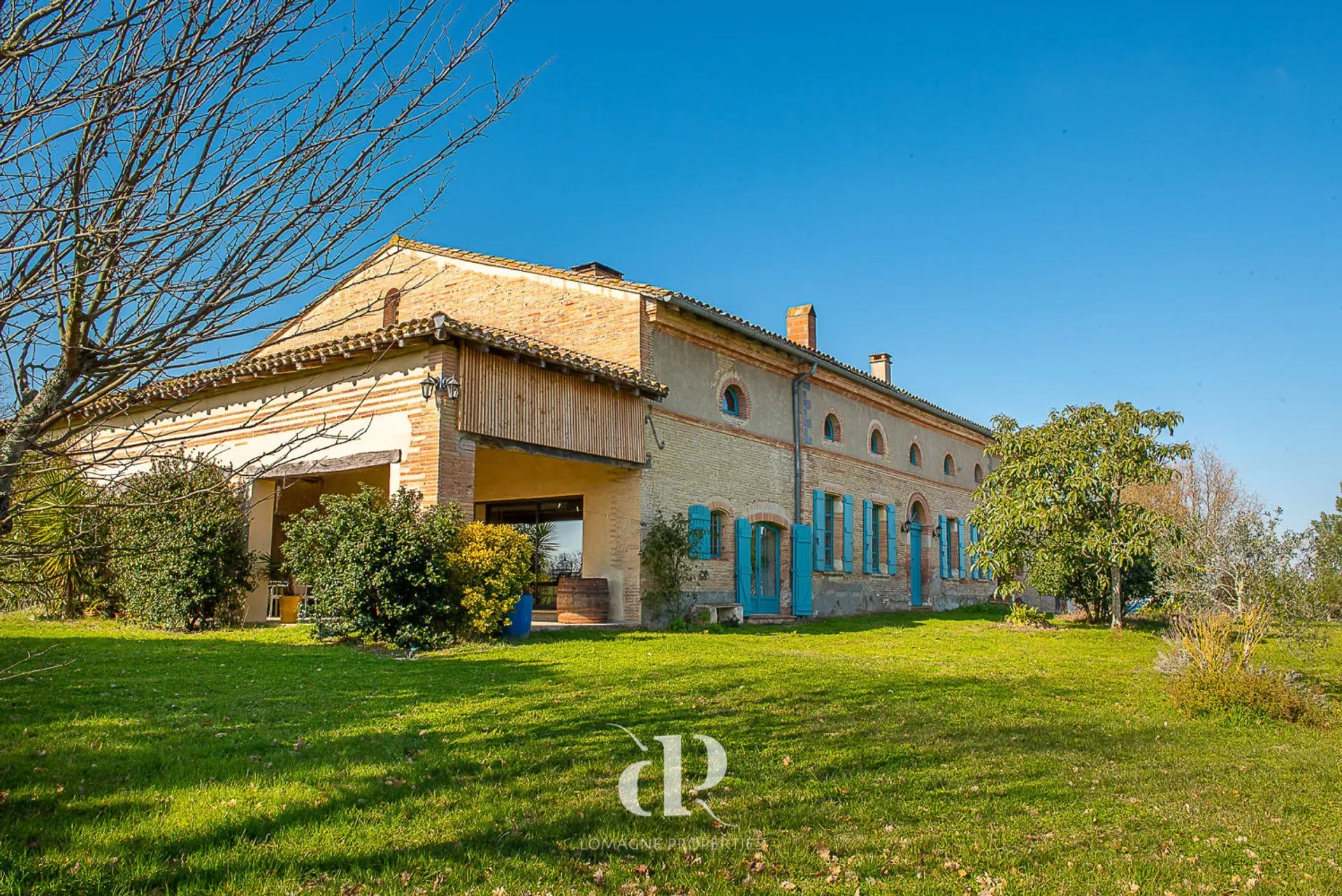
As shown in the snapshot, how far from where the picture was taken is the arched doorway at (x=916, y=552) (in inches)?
975

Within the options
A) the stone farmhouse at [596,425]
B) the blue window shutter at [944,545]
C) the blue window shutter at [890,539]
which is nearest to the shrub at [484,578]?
the stone farmhouse at [596,425]

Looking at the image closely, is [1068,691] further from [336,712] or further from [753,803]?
[336,712]

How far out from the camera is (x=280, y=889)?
3633 mm

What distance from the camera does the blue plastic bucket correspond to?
12.2 m

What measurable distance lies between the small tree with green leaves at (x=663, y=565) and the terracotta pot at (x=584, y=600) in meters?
0.68

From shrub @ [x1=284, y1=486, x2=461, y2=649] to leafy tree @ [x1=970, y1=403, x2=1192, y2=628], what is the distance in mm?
10928

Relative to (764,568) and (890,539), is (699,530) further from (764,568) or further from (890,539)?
(890,539)

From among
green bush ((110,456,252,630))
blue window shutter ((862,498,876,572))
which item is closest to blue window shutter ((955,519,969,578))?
blue window shutter ((862,498,876,572))

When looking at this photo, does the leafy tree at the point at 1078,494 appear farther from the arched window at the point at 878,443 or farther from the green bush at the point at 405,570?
the green bush at the point at 405,570

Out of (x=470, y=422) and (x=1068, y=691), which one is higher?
(x=470, y=422)

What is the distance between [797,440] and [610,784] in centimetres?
1492

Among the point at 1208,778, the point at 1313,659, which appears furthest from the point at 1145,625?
the point at 1208,778

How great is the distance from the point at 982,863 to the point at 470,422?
953 centimetres

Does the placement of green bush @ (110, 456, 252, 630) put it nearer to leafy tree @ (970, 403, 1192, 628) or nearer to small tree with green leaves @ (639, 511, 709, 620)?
small tree with green leaves @ (639, 511, 709, 620)
